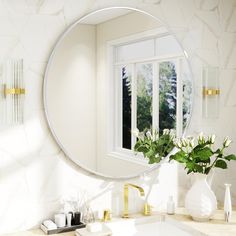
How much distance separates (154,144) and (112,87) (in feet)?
1.51

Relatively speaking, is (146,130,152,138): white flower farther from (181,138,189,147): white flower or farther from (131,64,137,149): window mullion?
(181,138,189,147): white flower

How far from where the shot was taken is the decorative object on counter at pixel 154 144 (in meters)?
2.46

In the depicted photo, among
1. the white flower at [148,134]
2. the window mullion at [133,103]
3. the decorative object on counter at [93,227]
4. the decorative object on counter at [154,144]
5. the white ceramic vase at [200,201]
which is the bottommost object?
the decorative object on counter at [93,227]

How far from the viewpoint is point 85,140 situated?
2.29 metres

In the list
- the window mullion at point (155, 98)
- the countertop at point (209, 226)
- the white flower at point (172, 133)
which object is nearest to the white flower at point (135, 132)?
the window mullion at point (155, 98)

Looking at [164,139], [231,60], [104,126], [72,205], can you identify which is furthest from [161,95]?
[72,205]

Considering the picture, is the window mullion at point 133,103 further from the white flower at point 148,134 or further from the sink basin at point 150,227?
the sink basin at point 150,227

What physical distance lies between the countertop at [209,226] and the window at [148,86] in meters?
0.53

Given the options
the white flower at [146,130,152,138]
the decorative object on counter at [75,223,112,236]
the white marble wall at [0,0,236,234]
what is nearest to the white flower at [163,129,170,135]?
the white flower at [146,130,152,138]

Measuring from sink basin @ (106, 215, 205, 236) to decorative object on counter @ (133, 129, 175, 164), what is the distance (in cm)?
36

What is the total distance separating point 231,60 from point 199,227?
1.23m

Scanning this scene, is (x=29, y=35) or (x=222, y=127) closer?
(x=29, y=35)

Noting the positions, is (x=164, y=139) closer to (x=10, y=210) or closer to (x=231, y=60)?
(x=231, y=60)

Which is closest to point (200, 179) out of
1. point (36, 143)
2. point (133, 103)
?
point (133, 103)
